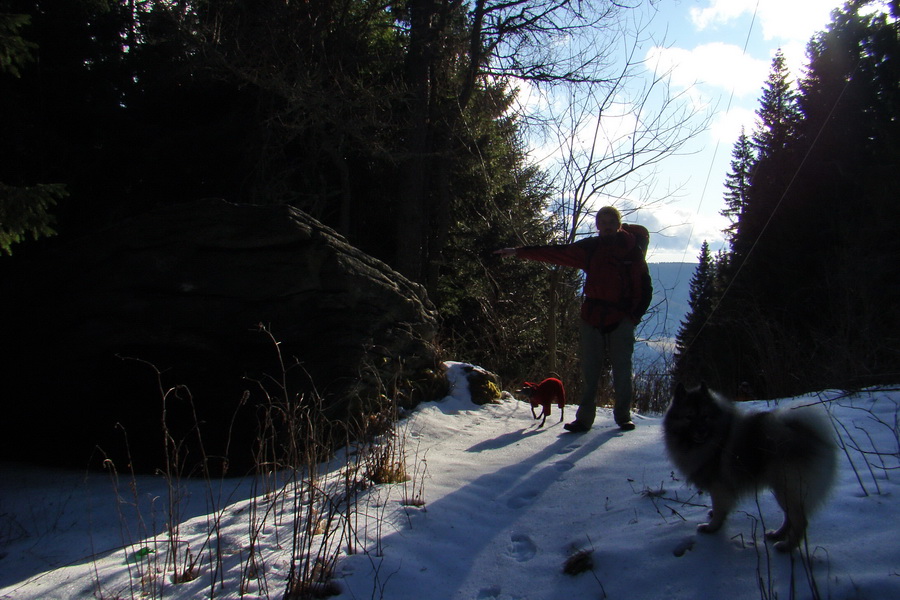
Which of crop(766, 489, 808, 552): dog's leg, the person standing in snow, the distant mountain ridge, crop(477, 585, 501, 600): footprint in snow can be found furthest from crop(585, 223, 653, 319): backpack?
the distant mountain ridge

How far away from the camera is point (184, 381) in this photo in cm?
629

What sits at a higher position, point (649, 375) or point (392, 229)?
point (392, 229)

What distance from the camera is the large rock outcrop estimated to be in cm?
631

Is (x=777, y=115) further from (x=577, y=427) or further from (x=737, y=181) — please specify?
(x=577, y=427)

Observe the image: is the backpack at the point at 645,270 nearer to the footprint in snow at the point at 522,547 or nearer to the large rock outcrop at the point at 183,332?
the large rock outcrop at the point at 183,332

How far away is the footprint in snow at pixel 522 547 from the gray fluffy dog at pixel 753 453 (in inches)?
40.9

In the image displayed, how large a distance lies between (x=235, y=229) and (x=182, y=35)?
6.78m

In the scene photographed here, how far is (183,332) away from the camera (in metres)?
6.34

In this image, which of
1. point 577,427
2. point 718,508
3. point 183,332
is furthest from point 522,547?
point 183,332

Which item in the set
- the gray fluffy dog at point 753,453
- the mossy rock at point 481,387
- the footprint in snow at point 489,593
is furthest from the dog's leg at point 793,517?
the mossy rock at point 481,387

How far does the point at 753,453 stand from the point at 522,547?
1.54 m

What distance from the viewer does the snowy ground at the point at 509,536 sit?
298 centimetres

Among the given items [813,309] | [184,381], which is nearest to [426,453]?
[184,381]

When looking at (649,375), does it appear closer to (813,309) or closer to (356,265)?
(356,265)
